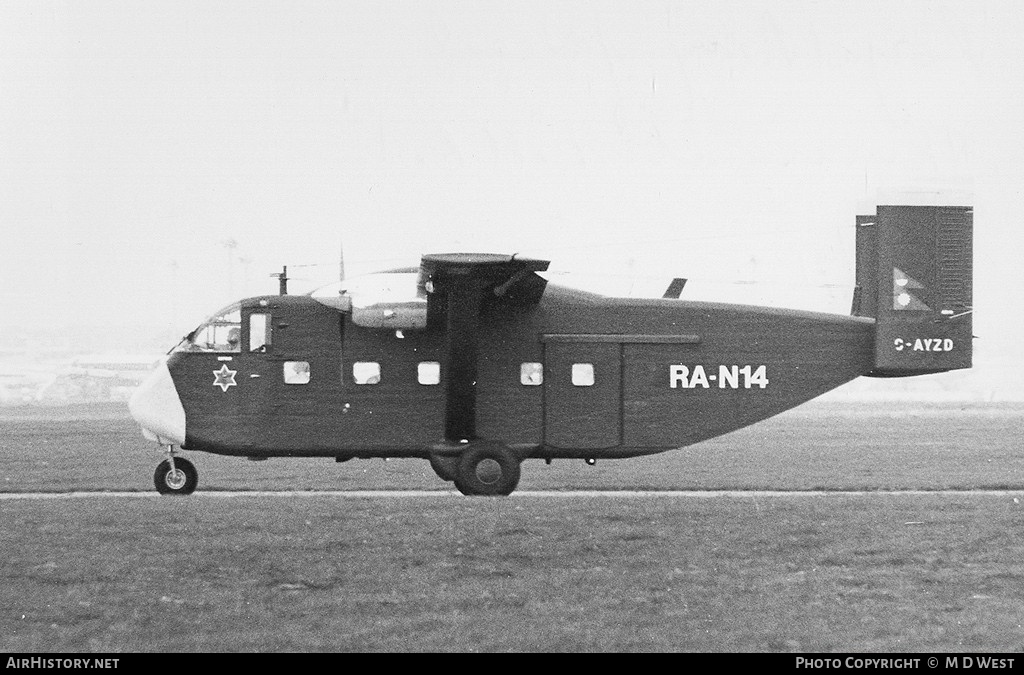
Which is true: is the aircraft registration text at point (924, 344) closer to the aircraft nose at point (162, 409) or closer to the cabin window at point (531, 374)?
the cabin window at point (531, 374)

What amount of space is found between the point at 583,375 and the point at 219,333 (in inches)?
263

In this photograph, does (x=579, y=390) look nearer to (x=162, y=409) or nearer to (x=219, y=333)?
(x=219, y=333)

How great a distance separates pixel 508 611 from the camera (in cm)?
1481

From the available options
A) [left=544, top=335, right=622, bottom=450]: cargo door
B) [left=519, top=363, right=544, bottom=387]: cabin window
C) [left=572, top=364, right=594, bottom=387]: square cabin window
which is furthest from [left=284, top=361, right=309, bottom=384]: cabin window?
[left=572, top=364, right=594, bottom=387]: square cabin window

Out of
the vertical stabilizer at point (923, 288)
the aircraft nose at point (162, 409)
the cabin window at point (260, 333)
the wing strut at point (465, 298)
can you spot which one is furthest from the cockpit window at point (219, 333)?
the vertical stabilizer at point (923, 288)

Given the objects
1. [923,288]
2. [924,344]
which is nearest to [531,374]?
[924,344]

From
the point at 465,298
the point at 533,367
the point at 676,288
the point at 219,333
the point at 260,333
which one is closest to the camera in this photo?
the point at 465,298

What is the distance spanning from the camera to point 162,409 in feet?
72.3

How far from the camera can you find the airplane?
2153cm

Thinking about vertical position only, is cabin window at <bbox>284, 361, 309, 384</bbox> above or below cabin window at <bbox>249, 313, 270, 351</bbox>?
below

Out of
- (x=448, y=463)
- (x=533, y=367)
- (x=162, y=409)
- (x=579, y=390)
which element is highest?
(x=533, y=367)

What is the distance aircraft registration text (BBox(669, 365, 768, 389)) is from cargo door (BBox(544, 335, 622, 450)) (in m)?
1.06
